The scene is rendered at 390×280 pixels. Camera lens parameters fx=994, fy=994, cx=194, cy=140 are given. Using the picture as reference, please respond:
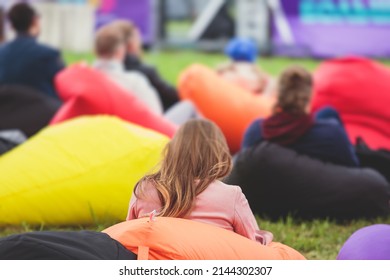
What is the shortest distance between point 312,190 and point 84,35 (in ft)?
40.0

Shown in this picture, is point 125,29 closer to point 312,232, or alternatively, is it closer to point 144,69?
point 144,69

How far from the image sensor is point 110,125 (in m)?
5.67

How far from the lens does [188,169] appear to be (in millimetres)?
3896

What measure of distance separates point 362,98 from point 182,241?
3.61m

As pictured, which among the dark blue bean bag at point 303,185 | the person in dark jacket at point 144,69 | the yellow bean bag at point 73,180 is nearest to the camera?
the yellow bean bag at point 73,180

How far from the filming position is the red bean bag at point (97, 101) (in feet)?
20.7

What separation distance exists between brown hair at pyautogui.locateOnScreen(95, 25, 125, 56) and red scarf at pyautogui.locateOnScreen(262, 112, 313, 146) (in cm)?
213

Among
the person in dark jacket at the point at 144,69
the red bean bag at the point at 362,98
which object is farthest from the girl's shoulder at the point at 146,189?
the person in dark jacket at the point at 144,69

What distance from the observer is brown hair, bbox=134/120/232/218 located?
3.88 metres

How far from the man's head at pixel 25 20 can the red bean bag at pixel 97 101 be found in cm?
145

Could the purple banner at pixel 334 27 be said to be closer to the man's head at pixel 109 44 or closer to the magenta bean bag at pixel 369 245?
the man's head at pixel 109 44

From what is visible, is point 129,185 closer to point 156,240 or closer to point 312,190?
point 312,190

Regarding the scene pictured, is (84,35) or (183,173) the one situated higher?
(183,173)
